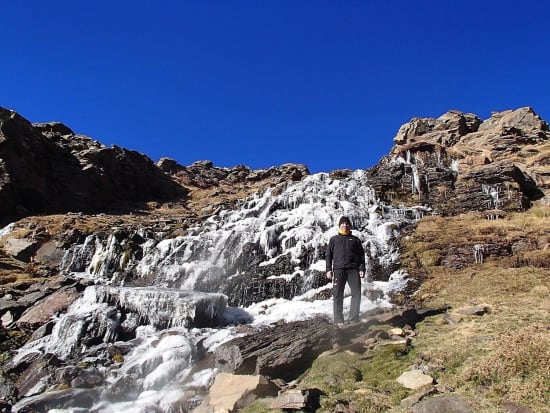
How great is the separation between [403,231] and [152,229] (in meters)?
18.0

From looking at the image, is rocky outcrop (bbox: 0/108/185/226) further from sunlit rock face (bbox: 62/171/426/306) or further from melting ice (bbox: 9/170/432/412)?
melting ice (bbox: 9/170/432/412)

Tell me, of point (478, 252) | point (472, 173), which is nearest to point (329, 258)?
point (478, 252)

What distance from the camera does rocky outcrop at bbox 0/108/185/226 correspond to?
4856 centimetres

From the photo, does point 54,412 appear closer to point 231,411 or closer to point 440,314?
point 231,411

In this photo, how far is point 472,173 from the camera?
29969 mm

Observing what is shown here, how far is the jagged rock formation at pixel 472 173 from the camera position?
90.3 feet

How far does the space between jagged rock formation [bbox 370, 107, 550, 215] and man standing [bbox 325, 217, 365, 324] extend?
17108 millimetres

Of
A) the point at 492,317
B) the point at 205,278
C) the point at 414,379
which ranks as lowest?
the point at 414,379

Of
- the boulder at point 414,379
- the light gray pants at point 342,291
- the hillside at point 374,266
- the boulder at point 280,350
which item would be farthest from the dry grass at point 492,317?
the boulder at point 280,350

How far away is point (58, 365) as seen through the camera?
14.1 m

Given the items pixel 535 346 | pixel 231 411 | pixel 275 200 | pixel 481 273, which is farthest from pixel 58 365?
pixel 275 200

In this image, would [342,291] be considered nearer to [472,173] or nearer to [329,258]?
[329,258]

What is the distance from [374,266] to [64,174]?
47.3 m

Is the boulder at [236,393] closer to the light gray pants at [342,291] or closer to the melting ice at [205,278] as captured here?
the melting ice at [205,278]
